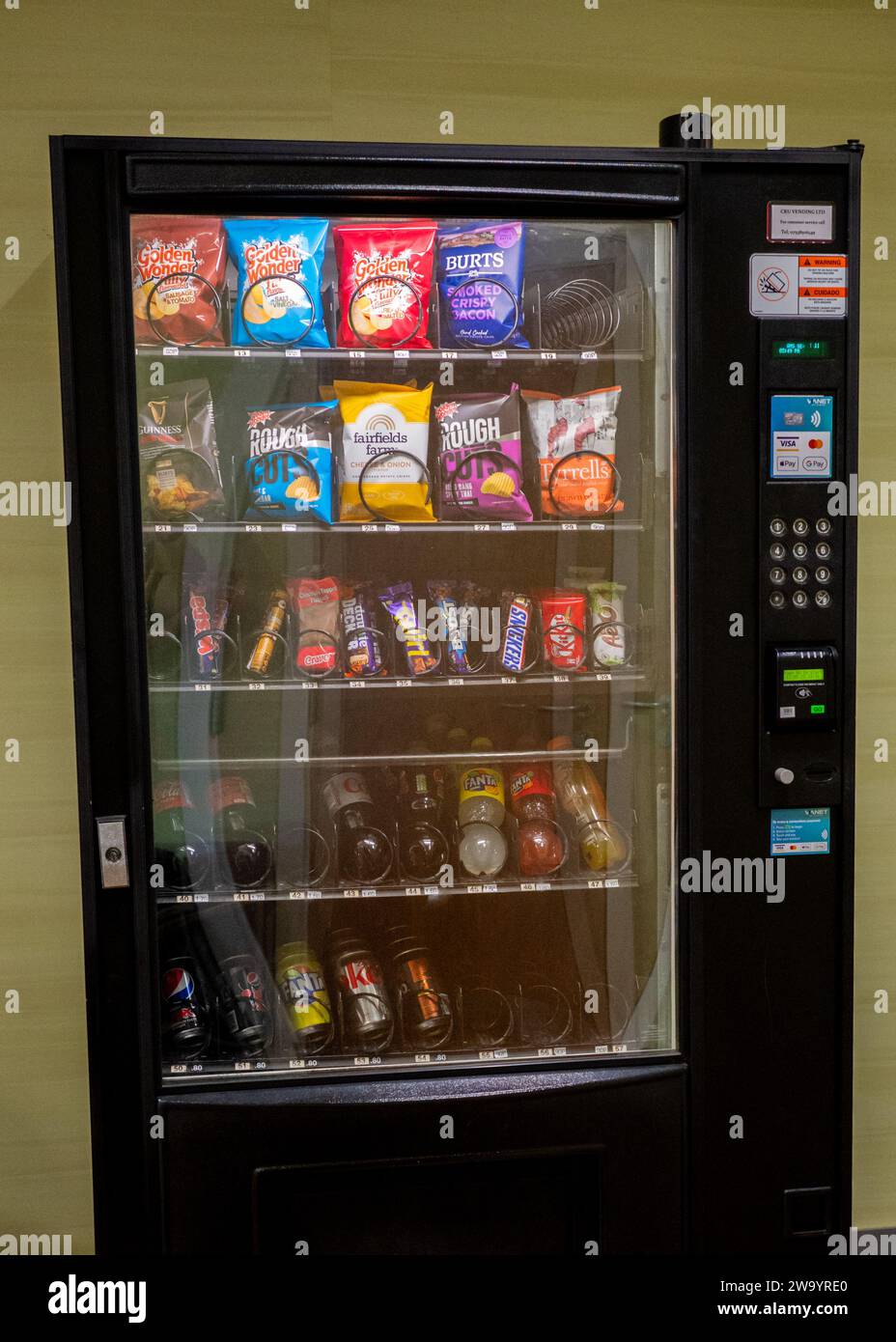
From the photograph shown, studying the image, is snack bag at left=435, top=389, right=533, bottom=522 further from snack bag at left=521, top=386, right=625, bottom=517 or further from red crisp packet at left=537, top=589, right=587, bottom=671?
red crisp packet at left=537, top=589, right=587, bottom=671

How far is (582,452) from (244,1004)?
45.8 inches

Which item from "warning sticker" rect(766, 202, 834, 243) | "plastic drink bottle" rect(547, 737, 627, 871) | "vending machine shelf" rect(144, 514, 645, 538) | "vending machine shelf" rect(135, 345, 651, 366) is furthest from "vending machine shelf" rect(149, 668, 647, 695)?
"warning sticker" rect(766, 202, 834, 243)

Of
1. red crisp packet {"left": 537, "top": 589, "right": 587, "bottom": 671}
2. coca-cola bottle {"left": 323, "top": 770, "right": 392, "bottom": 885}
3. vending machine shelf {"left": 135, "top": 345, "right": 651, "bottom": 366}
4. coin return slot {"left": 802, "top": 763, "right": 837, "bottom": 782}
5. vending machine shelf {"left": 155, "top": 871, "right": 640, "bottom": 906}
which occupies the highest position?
vending machine shelf {"left": 135, "top": 345, "right": 651, "bottom": 366}

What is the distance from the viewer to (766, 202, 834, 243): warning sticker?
5.37 ft

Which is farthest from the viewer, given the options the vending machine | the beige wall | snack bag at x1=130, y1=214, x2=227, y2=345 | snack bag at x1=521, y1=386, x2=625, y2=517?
the beige wall

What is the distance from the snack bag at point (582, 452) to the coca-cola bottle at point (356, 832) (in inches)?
24.9

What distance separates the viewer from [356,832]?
1.87m

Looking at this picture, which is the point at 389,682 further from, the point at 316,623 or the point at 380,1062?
the point at 380,1062

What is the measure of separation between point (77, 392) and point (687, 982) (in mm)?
1367

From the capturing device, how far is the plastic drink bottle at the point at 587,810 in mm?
1867

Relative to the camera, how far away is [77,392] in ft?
5.07

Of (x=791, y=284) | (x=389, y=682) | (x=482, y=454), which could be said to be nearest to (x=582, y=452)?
(x=482, y=454)

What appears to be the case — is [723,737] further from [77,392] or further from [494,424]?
[77,392]

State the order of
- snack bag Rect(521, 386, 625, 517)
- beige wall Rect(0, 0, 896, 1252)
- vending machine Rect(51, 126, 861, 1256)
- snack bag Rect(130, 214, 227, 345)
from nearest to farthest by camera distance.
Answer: vending machine Rect(51, 126, 861, 1256) < snack bag Rect(130, 214, 227, 345) < snack bag Rect(521, 386, 625, 517) < beige wall Rect(0, 0, 896, 1252)
